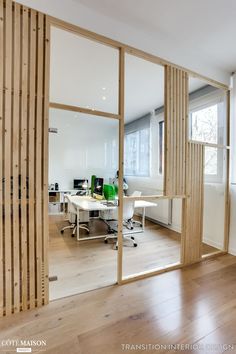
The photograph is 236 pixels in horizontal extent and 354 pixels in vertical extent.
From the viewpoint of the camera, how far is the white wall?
7.78ft

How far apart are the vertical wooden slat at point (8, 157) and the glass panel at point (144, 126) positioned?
1.31 metres

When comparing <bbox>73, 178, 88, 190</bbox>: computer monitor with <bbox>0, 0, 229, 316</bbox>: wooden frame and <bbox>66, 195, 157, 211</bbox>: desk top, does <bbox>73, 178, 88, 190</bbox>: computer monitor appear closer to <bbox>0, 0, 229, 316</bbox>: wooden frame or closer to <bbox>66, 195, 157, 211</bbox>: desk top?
<bbox>66, 195, 157, 211</bbox>: desk top

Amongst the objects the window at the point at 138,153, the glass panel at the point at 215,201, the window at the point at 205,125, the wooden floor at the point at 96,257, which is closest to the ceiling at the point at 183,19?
the window at the point at 205,125

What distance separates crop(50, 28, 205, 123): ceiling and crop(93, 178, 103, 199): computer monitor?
879 mm

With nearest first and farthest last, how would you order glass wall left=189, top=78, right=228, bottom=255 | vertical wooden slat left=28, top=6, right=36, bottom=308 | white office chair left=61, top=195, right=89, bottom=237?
vertical wooden slat left=28, top=6, right=36, bottom=308 → white office chair left=61, top=195, right=89, bottom=237 → glass wall left=189, top=78, right=228, bottom=255

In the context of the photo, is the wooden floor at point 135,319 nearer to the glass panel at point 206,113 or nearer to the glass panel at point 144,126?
the glass panel at point 144,126

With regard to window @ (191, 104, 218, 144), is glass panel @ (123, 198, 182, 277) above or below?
below

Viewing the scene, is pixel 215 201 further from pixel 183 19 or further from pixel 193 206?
pixel 183 19

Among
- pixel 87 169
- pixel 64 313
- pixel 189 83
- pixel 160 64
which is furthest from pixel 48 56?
pixel 64 313

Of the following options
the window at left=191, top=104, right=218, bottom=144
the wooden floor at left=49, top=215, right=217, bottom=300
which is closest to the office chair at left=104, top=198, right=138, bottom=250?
the wooden floor at left=49, top=215, right=217, bottom=300

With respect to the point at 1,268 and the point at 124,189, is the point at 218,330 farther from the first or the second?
the point at 1,268

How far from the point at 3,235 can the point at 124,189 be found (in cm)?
140

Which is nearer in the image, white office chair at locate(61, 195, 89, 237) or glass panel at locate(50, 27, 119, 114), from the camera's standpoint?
glass panel at locate(50, 27, 119, 114)

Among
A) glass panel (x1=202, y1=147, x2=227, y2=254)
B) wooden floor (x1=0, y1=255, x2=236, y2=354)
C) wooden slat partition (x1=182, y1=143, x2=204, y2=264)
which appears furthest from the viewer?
glass panel (x1=202, y1=147, x2=227, y2=254)
